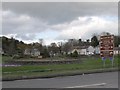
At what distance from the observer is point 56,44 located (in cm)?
12225

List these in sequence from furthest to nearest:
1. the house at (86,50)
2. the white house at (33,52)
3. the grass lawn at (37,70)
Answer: the house at (86,50) < the white house at (33,52) < the grass lawn at (37,70)

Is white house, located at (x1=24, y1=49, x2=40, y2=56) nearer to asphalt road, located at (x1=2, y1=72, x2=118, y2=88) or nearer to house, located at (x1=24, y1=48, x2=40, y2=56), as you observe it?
house, located at (x1=24, y1=48, x2=40, y2=56)

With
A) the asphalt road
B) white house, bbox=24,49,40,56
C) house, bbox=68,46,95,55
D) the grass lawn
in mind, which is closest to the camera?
the asphalt road

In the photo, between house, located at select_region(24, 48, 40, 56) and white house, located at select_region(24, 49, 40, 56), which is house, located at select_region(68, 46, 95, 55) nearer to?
house, located at select_region(24, 48, 40, 56)

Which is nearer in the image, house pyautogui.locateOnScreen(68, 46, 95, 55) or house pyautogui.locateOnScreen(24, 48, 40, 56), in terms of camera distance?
house pyautogui.locateOnScreen(24, 48, 40, 56)

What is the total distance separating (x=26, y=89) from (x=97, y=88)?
3010 mm

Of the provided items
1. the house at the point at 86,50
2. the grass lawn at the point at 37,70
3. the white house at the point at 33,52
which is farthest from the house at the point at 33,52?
the grass lawn at the point at 37,70

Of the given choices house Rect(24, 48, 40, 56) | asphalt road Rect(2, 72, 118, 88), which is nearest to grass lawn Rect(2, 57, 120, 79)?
asphalt road Rect(2, 72, 118, 88)

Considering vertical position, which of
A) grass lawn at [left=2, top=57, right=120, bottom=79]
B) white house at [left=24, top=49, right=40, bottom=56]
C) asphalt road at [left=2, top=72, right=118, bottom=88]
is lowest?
grass lawn at [left=2, top=57, right=120, bottom=79]

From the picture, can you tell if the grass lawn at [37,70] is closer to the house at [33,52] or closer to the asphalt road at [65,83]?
the asphalt road at [65,83]

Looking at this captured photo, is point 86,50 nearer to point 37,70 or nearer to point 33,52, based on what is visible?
point 33,52

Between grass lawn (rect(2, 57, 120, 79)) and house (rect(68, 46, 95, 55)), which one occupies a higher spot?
house (rect(68, 46, 95, 55))

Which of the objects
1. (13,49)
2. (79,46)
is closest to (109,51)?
(13,49)

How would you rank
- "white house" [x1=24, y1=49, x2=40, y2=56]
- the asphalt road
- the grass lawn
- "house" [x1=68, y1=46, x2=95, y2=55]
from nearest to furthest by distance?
the asphalt road < the grass lawn < "white house" [x1=24, y1=49, x2=40, y2=56] < "house" [x1=68, y1=46, x2=95, y2=55]
